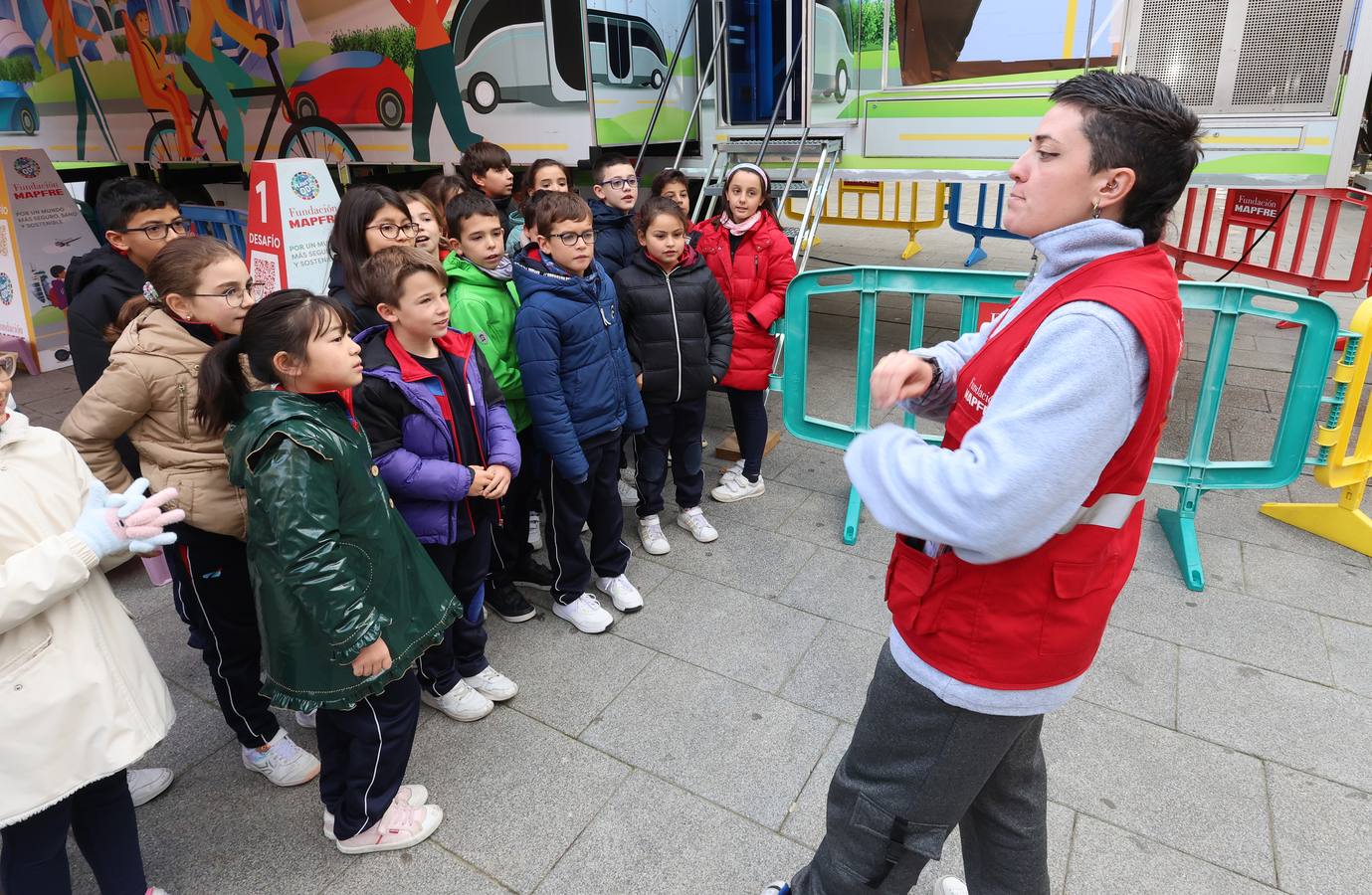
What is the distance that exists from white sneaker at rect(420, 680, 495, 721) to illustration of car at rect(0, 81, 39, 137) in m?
11.6

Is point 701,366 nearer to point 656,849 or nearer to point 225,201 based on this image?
point 656,849

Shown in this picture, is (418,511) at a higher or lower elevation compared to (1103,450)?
lower

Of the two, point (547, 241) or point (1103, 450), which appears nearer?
point (1103, 450)

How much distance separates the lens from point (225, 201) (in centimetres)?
980

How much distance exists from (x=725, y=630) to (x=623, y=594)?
1.61 feet

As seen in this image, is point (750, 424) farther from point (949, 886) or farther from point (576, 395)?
point (949, 886)

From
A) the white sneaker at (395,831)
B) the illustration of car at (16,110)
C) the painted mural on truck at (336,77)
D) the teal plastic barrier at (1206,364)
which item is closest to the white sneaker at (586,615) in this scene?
the white sneaker at (395,831)

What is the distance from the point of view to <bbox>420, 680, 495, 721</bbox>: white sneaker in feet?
9.27

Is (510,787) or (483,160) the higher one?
(483,160)

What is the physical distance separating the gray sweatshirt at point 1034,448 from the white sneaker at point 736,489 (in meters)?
3.19

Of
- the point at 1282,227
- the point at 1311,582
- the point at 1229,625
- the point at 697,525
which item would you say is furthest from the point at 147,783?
the point at 1282,227

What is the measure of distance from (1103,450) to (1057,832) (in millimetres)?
1671

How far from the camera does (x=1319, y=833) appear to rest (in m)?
2.27

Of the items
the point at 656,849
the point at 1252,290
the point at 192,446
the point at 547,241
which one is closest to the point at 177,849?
the point at 192,446
